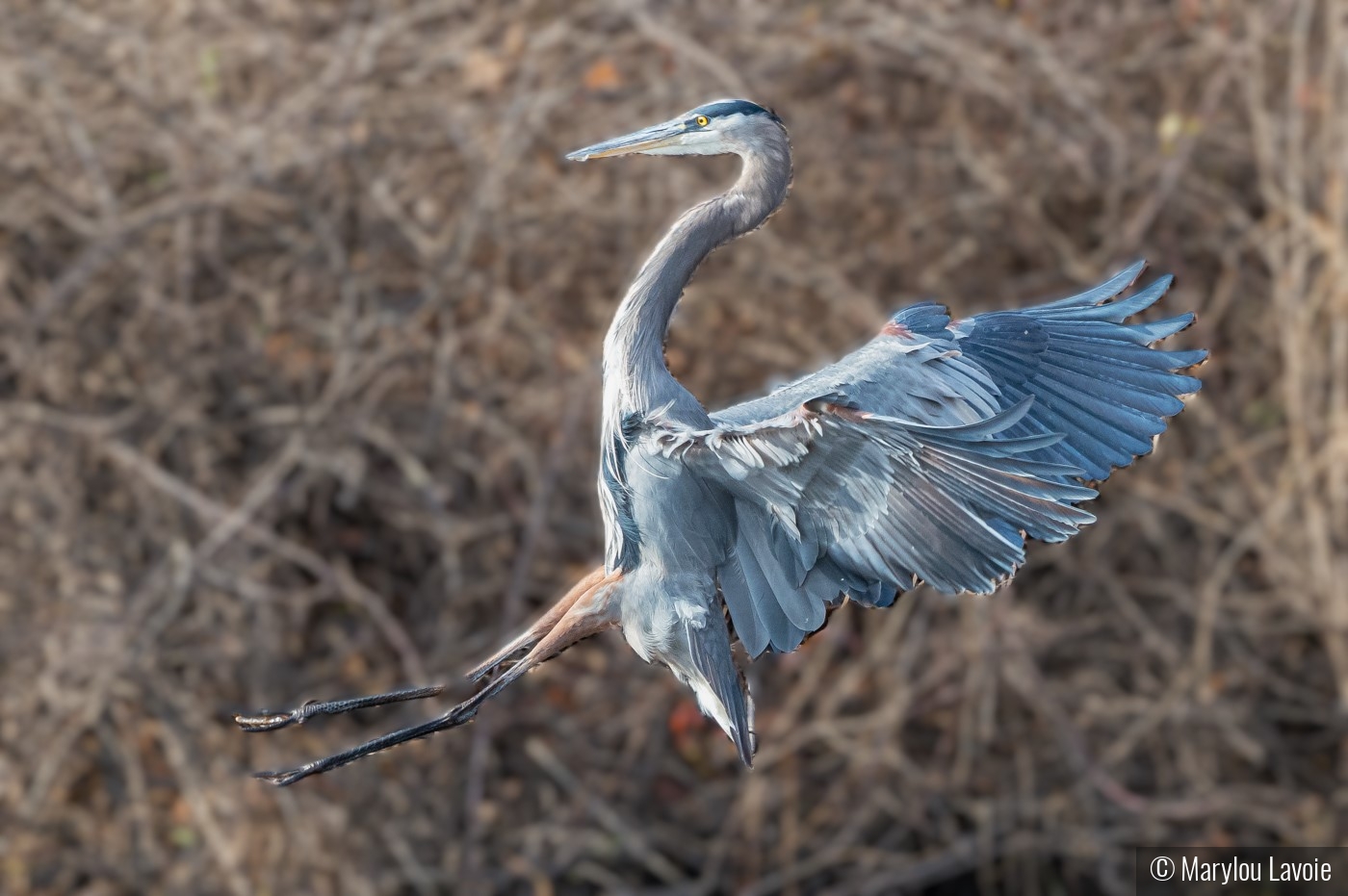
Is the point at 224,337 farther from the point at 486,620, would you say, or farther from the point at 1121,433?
the point at 1121,433

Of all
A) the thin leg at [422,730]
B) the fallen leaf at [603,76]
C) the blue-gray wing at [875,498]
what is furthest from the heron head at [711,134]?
the fallen leaf at [603,76]

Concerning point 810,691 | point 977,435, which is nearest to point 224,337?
point 810,691

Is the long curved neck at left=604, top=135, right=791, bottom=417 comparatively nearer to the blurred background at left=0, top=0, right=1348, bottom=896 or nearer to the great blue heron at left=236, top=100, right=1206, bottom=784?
the great blue heron at left=236, top=100, right=1206, bottom=784

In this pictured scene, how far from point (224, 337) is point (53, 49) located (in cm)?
107

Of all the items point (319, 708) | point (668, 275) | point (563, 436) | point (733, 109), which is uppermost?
point (733, 109)

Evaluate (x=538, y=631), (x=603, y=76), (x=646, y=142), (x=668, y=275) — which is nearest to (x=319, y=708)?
(x=538, y=631)

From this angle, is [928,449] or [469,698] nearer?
[928,449]

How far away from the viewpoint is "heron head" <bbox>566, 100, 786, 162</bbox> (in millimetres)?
2678

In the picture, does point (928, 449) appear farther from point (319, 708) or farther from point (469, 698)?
point (319, 708)

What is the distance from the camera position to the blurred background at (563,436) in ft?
18.2

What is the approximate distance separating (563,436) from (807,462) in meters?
3.14

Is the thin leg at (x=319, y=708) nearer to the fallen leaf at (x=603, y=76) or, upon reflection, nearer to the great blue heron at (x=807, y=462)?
the great blue heron at (x=807, y=462)

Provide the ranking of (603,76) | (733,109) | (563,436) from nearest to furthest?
(733,109) → (563,436) → (603,76)

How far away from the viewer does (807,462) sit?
227 cm
